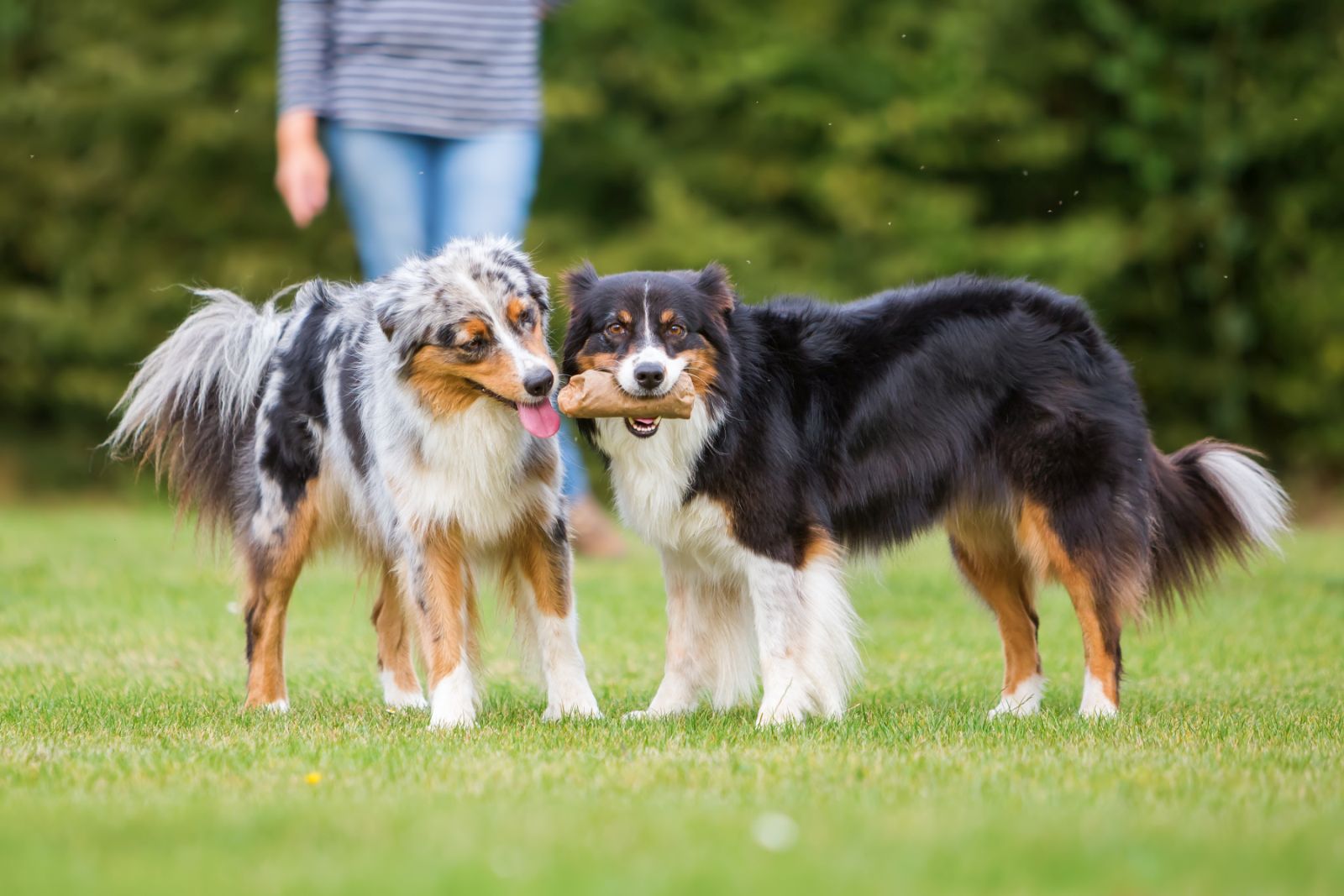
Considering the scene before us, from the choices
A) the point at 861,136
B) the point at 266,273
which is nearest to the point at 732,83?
the point at 861,136

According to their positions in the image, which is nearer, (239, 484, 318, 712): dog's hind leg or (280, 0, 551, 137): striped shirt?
(239, 484, 318, 712): dog's hind leg

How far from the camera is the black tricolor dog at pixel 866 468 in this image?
4926 millimetres

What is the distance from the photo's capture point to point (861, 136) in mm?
16438

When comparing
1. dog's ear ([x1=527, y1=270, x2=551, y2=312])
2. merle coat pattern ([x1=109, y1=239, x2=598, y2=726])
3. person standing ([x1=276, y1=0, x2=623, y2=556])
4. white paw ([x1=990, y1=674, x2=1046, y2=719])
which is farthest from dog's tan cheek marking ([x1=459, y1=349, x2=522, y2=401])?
white paw ([x1=990, y1=674, x2=1046, y2=719])

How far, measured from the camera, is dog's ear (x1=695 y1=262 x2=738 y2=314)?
16.4ft

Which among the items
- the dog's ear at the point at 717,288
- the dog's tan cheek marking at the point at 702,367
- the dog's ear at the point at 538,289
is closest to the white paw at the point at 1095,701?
the dog's tan cheek marking at the point at 702,367

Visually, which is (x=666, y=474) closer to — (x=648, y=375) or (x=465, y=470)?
(x=648, y=375)

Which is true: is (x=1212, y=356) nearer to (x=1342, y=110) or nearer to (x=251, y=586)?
(x=1342, y=110)

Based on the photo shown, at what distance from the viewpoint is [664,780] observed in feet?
12.5

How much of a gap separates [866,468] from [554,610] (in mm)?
1122

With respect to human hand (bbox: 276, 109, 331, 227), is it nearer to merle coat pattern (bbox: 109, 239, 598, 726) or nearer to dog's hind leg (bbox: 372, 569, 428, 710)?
merle coat pattern (bbox: 109, 239, 598, 726)

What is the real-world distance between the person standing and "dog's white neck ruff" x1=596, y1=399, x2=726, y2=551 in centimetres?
124

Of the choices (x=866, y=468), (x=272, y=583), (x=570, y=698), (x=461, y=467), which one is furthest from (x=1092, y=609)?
(x=272, y=583)

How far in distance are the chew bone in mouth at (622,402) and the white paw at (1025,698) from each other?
150cm
